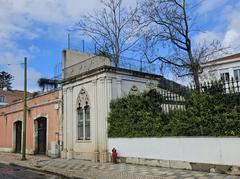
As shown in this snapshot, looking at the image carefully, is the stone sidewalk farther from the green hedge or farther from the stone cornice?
the stone cornice

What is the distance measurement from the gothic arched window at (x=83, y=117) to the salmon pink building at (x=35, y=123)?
2.31 metres

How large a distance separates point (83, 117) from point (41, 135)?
617 centimetres

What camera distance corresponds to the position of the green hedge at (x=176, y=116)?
1143 cm

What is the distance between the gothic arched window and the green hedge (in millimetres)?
2105

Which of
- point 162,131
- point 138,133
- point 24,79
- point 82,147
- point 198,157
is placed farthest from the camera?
point 24,79

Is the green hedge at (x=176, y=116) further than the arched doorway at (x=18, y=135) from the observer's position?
No

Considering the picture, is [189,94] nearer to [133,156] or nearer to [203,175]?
[203,175]

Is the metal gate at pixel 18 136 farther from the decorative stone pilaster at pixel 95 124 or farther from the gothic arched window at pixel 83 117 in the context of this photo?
the decorative stone pilaster at pixel 95 124

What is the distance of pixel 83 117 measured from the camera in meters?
18.5

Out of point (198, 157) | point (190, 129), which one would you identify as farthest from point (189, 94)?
point (198, 157)

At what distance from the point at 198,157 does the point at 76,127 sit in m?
8.93

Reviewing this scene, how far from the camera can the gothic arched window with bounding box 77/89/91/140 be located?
1822 cm

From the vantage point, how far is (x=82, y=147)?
18312 millimetres

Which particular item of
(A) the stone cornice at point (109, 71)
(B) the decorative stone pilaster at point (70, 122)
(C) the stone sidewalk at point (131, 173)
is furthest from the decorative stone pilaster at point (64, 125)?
(C) the stone sidewalk at point (131, 173)
